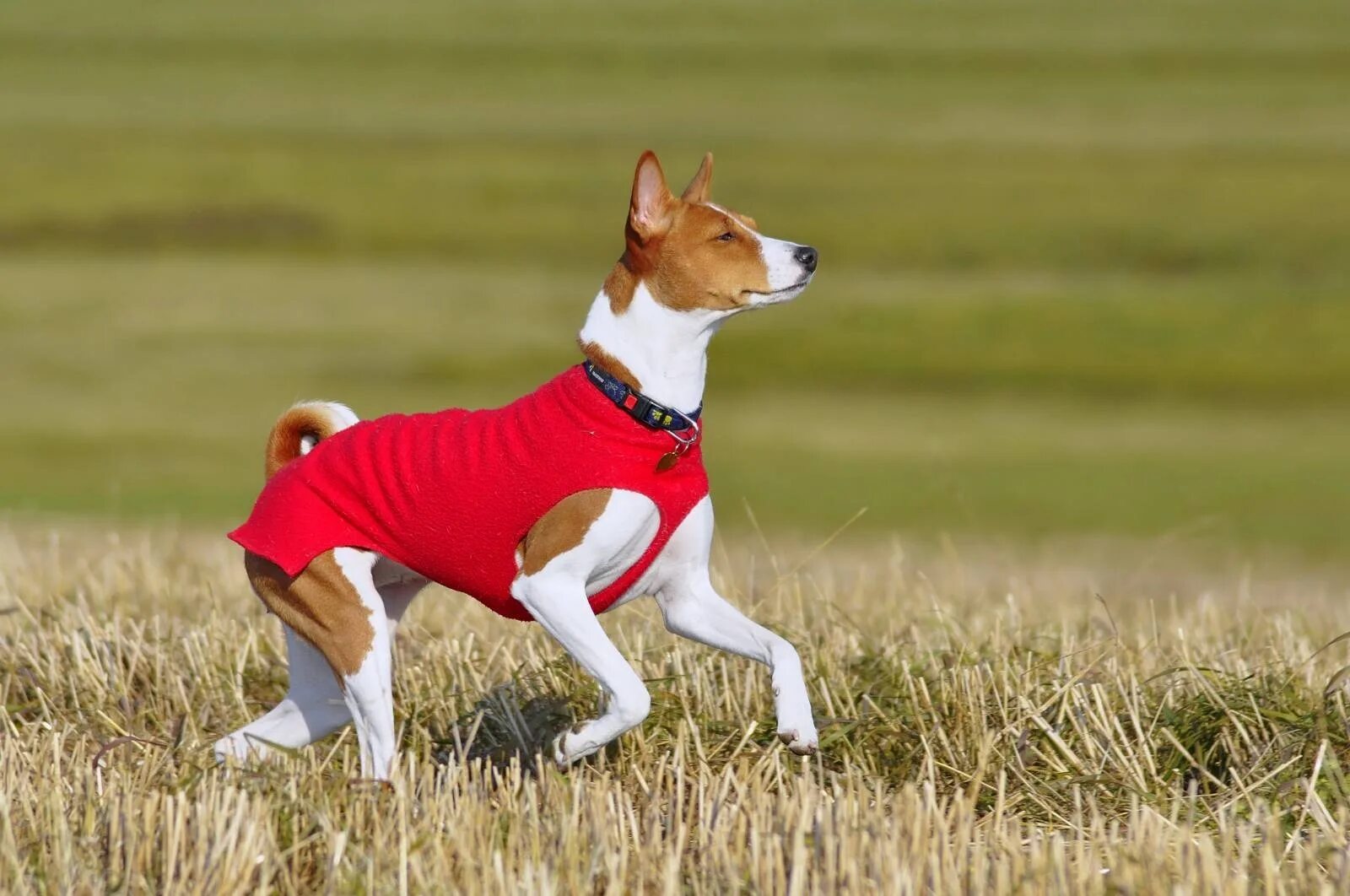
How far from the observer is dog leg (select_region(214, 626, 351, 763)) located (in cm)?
532

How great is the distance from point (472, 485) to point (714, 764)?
108 centimetres

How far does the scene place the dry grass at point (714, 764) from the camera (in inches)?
163

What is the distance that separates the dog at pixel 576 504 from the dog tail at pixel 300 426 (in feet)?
1.21

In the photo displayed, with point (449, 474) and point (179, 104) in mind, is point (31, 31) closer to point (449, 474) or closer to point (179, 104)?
point (179, 104)

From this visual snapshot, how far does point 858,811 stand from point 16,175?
105 feet

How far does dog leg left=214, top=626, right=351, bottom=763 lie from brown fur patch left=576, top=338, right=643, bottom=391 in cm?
120

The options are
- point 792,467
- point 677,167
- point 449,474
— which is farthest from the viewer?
point 677,167

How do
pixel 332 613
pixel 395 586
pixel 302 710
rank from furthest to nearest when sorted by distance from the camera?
pixel 395 586, pixel 302 710, pixel 332 613

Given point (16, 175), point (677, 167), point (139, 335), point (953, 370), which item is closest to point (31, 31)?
point (16, 175)

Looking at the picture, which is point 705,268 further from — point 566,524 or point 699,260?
point 566,524

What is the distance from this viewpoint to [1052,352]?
83.3 ft

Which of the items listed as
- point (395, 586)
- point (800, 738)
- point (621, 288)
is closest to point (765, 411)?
point (395, 586)

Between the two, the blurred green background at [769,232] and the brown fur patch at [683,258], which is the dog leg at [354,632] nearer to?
the brown fur patch at [683,258]

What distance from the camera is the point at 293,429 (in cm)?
Answer: 565
